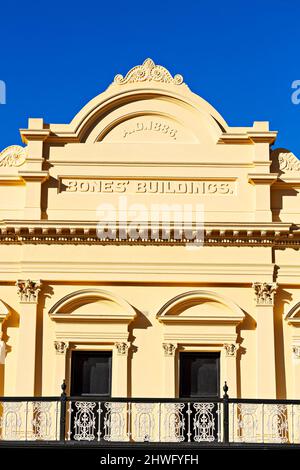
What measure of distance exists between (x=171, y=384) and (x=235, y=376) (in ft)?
4.64

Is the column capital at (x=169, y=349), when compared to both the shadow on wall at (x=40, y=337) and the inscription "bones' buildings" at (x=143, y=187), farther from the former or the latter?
the inscription "bones' buildings" at (x=143, y=187)

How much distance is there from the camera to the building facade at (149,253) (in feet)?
67.6

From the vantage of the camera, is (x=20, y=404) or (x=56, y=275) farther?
(x=56, y=275)

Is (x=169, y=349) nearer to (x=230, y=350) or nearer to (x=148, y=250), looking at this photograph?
(x=230, y=350)

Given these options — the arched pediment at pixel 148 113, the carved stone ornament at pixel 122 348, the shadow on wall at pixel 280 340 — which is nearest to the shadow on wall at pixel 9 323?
the carved stone ornament at pixel 122 348

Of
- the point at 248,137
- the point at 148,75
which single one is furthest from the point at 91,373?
the point at 148,75

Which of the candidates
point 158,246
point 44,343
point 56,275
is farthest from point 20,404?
point 158,246

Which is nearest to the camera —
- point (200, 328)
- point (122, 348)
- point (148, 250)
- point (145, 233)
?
point (122, 348)

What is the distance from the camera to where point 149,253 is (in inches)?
835

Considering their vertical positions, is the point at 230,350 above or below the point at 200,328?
below

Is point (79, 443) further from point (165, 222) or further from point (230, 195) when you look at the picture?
Result: point (230, 195)

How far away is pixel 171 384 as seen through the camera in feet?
66.9

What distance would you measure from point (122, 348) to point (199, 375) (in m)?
1.81

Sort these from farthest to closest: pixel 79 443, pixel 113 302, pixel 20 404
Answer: pixel 113 302 < pixel 20 404 < pixel 79 443
